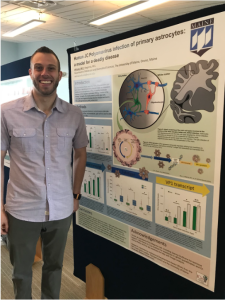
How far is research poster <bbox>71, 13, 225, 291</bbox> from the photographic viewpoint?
1177 millimetres

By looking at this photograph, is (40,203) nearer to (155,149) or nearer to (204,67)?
(155,149)

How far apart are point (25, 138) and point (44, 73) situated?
382 millimetres

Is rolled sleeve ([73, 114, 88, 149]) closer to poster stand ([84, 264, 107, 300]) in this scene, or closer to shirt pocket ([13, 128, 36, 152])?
shirt pocket ([13, 128, 36, 152])

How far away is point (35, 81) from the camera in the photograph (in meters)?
1.44

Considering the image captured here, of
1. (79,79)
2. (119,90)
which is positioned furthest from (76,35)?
(119,90)

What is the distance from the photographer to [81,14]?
13.7ft

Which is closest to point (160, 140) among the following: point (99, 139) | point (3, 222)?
point (99, 139)

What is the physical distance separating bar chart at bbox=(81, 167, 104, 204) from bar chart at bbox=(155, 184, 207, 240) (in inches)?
18.2

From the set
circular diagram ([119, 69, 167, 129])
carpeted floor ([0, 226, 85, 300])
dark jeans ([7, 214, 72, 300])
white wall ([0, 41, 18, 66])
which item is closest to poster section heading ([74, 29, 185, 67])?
circular diagram ([119, 69, 167, 129])

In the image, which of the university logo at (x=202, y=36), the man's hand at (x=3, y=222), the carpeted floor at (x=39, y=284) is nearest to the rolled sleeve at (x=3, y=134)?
the man's hand at (x=3, y=222)

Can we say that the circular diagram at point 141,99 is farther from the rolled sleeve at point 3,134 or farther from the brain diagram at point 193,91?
the rolled sleeve at point 3,134

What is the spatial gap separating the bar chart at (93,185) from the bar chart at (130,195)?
2.4 inches

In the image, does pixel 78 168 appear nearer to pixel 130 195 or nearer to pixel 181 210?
pixel 130 195

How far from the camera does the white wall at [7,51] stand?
6805 millimetres
